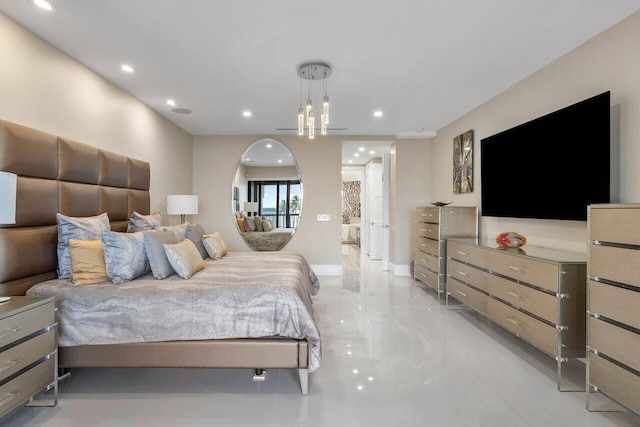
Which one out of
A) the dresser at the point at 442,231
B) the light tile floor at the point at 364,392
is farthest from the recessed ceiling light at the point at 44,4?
the dresser at the point at 442,231

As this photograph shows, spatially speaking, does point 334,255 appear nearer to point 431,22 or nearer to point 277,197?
point 277,197

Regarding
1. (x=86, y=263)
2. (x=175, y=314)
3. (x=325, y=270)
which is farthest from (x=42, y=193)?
(x=325, y=270)

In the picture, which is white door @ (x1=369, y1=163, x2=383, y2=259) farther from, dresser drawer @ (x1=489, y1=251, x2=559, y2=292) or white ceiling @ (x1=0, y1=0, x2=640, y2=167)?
dresser drawer @ (x1=489, y1=251, x2=559, y2=292)

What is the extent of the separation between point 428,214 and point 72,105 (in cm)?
443

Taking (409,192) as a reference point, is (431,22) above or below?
above

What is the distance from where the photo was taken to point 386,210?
22.5ft

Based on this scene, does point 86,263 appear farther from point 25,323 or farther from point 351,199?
point 351,199

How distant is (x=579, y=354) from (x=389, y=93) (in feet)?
9.93

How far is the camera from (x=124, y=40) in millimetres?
2639

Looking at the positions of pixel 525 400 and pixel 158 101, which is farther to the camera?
pixel 158 101

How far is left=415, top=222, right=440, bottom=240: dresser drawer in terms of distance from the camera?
14.8 ft

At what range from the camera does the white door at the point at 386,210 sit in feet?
21.8

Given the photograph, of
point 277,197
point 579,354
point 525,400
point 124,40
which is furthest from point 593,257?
point 277,197

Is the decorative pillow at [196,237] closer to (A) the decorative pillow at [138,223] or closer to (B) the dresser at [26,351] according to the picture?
(A) the decorative pillow at [138,223]
